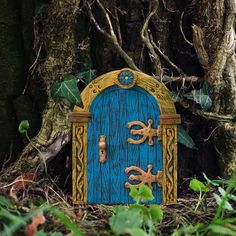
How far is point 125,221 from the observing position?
141cm

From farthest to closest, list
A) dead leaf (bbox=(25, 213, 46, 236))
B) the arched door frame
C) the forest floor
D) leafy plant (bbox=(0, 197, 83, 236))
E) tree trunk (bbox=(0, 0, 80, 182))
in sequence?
tree trunk (bbox=(0, 0, 80, 182)), the arched door frame, the forest floor, dead leaf (bbox=(25, 213, 46, 236)), leafy plant (bbox=(0, 197, 83, 236))

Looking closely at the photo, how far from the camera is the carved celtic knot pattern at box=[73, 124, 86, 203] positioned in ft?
6.31

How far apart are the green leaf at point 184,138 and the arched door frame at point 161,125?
152 mm

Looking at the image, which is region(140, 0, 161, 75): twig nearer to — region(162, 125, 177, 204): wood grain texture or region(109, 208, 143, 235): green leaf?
region(162, 125, 177, 204): wood grain texture

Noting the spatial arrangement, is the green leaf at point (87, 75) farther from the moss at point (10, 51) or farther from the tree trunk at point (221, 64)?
the tree trunk at point (221, 64)

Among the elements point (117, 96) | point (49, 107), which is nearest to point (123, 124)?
point (117, 96)

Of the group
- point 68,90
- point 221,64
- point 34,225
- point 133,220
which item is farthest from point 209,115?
point 34,225

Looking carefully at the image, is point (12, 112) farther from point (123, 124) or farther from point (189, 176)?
point (189, 176)

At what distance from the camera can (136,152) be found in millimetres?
1928

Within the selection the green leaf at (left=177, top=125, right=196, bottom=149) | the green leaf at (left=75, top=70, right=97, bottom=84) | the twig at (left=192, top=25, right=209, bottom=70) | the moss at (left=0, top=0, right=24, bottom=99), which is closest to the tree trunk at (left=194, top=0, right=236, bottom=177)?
the twig at (left=192, top=25, right=209, bottom=70)

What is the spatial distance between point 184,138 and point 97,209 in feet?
1.45

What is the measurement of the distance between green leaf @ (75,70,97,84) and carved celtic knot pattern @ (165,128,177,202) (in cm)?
38

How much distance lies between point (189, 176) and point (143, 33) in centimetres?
62

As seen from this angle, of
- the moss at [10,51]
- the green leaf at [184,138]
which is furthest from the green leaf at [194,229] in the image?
the moss at [10,51]
